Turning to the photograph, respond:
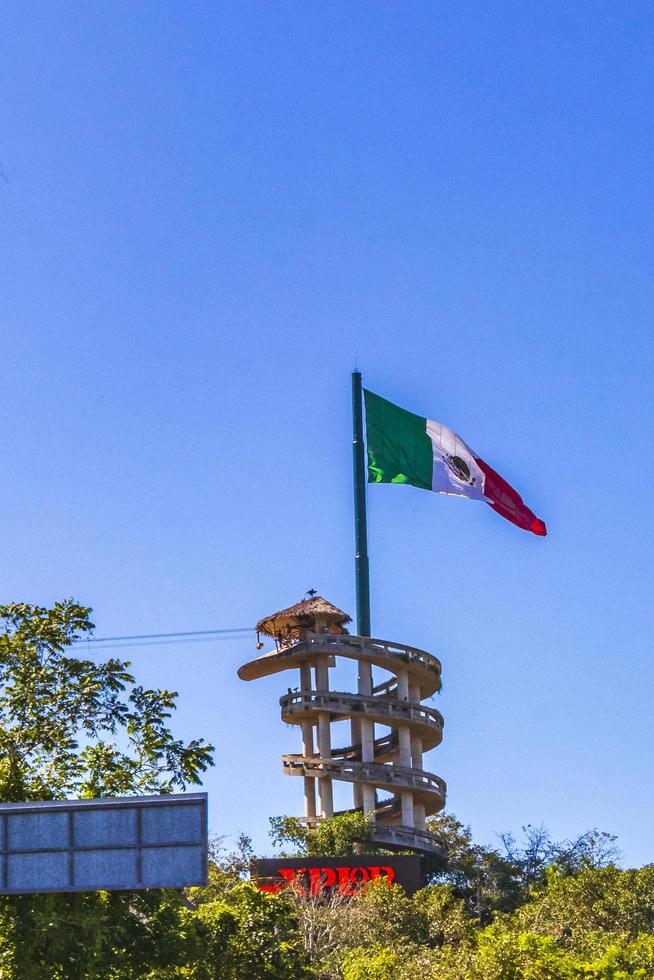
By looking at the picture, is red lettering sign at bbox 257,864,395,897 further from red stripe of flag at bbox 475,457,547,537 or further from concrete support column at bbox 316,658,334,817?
red stripe of flag at bbox 475,457,547,537

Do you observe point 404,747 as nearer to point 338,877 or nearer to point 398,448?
point 338,877

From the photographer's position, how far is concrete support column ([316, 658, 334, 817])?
67312 millimetres

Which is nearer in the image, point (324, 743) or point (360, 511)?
point (324, 743)

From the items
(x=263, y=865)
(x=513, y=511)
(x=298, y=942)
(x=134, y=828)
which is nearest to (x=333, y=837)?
(x=263, y=865)

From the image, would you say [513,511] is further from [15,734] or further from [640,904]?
[15,734]

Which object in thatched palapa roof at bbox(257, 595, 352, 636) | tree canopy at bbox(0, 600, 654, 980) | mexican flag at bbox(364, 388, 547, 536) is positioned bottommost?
tree canopy at bbox(0, 600, 654, 980)

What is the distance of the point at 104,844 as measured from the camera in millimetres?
25859

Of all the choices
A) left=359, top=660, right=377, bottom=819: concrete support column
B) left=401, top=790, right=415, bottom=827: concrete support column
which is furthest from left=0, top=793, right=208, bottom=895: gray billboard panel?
left=401, top=790, right=415, bottom=827: concrete support column

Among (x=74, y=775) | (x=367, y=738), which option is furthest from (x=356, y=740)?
(x=74, y=775)

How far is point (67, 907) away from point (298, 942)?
8.40 metres

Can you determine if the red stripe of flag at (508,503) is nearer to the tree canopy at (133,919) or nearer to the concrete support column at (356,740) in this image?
the concrete support column at (356,740)

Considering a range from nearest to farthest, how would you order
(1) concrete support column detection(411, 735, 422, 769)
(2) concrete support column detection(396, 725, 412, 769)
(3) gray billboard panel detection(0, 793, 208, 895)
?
(3) gray billboard panel detection(0, 793, 208, 895)
(2) concrete support column detection(396, 725, 412, 769)
(1) concrete support column detection(411, 735, 422, 769)

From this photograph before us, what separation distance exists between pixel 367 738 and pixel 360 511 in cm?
1170

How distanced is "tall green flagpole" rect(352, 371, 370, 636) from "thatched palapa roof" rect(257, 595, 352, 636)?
6.19 ft
